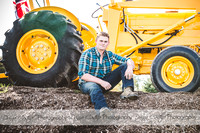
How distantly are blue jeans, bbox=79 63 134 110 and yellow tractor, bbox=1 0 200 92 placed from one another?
63 cm

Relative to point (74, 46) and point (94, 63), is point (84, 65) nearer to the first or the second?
point (94, 63)

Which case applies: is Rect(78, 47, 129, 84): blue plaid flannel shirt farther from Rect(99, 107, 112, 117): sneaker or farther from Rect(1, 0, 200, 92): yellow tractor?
Rect(99, 107, 112, 117): sneaker

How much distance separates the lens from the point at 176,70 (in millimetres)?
3002

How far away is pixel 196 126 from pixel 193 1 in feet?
8.91

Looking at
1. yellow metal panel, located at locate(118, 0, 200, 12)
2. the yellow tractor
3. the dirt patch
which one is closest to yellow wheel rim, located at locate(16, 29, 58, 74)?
the yellow tractor

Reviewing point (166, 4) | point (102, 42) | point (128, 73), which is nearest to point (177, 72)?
point (128, 73)

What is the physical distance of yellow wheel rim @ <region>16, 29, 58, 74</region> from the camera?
2.99m

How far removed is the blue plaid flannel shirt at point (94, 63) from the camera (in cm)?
235

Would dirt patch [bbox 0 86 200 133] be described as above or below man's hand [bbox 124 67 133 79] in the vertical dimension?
below

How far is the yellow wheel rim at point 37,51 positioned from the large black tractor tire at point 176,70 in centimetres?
185

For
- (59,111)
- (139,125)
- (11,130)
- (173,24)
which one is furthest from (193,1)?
(11,130)

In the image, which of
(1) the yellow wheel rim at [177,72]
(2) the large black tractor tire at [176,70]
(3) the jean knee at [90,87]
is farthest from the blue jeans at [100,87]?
(1) the yellow wheel rim at [177,72]

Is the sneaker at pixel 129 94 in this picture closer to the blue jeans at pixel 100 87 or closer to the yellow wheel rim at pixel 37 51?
the blue jeans at pixel 100 87

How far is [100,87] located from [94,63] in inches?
14.4
